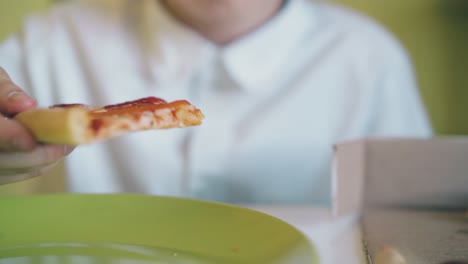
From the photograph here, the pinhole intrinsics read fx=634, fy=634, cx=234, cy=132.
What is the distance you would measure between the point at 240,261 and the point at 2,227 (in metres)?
0.21

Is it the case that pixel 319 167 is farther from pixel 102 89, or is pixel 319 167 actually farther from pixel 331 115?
pixel 102 89

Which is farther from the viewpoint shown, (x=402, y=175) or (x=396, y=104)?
(x=396, y=104)

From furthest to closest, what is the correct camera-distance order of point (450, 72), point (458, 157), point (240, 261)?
point (450, 72)
point (458, 157)
point (240, 261)

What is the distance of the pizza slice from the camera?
1.31 feet

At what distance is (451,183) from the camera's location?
0.69 meters

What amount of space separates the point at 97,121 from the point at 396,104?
29.2 inches

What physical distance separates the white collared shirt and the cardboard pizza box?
0.28 m

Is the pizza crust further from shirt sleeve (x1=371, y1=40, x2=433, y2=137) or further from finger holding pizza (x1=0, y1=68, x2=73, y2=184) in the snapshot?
shirt sleeve (x1=371, y1=40, x2=433, y2=137)

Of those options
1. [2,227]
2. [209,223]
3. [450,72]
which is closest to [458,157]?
[209,223]

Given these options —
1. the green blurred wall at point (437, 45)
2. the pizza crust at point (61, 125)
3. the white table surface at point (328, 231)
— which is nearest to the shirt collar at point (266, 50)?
the white table surface at point (328, 231)

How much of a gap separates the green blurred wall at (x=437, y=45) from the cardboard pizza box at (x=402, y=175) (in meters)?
0.76

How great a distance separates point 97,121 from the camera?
412 millimetres

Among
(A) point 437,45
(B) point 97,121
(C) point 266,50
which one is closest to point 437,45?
(A) point 437,45

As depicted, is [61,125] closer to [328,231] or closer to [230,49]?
[328,231]
